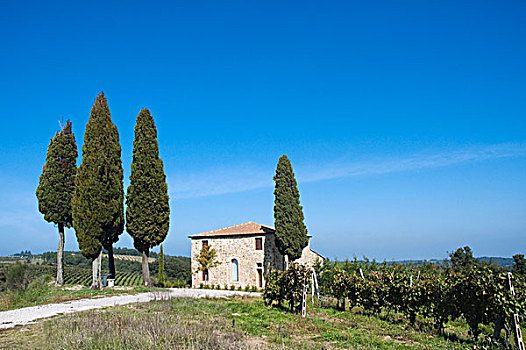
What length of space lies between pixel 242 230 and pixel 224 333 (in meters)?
20.0

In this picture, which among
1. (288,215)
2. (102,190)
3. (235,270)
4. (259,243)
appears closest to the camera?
(102,190)

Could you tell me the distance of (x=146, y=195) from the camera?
2206 cm

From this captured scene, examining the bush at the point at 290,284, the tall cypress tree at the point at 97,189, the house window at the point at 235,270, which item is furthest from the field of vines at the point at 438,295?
the house window at the point at 235,270

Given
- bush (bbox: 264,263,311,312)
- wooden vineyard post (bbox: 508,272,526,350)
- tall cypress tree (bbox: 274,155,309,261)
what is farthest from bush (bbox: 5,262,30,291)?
wooden vineyard post (bbox: 508,272,526,350)

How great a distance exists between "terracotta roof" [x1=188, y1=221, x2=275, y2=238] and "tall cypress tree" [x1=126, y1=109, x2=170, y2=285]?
20.9ft

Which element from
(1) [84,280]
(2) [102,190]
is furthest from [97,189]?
(1) [84,280]

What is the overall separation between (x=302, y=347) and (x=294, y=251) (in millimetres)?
18417

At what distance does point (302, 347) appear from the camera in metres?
7.42

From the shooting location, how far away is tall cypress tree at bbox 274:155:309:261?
2567cm

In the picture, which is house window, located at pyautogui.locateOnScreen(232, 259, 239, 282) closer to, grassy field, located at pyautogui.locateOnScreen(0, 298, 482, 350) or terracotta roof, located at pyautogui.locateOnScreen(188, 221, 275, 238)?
terracotta roof, located at pyautogui.locateOnScreen(188, 221, 275, 238)

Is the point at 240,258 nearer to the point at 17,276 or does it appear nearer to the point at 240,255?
the point at 240,255

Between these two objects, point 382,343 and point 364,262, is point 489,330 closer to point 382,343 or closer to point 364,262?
point 382,343

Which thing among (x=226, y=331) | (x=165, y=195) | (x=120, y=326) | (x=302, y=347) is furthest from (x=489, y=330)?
(x=165, y=195)

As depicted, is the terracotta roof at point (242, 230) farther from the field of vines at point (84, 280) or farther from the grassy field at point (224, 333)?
Result: the grassy field at point (224, 333)
